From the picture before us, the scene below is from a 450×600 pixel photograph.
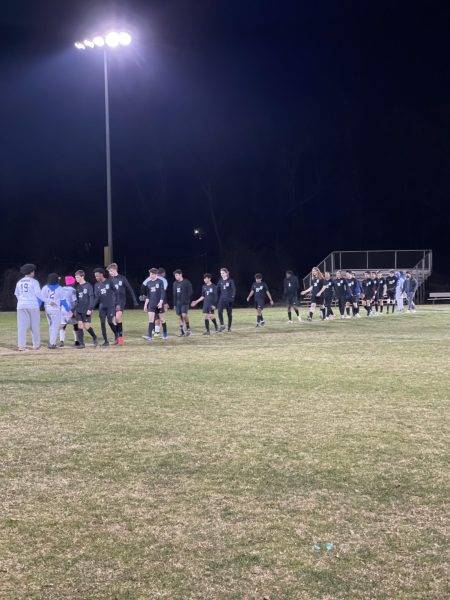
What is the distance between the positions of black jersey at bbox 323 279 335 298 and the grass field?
1530 centimetres

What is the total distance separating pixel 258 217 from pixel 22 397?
147 ft

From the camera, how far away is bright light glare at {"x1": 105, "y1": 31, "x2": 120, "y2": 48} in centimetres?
2562

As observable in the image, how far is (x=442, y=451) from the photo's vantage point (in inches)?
231

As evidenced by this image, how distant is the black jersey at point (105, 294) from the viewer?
1702cm

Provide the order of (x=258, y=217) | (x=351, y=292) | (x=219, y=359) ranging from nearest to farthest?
(x=219, y=359)
(x=351, y=292)
(x=258, y=217)

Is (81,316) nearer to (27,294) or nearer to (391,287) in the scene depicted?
(27,294)

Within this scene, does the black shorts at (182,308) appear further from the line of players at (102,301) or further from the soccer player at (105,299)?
the soccer player at (105,299)

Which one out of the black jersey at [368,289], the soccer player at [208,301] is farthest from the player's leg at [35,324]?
the black jersey at [368,289]

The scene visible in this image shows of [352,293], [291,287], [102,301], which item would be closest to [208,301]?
[102,301]

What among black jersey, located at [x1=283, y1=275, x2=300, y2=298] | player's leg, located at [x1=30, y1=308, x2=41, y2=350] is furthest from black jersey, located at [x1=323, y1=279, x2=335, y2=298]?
player's leg, located at [x1=30, y1=308, x2=41, y2=350]

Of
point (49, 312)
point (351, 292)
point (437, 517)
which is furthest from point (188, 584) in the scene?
point (351, 292)

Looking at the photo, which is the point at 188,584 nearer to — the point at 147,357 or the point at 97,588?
the point at 97,588

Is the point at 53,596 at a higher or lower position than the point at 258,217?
lower

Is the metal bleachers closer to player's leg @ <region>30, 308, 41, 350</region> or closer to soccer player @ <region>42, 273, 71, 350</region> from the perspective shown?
soccer player @ <region>42, 273, 71, 350</region>
